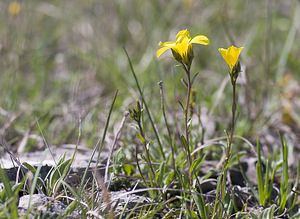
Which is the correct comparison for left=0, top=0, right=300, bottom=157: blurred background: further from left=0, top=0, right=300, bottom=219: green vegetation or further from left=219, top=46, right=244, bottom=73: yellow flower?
left=219, top=46, right=244, bottom=73: yellow flower

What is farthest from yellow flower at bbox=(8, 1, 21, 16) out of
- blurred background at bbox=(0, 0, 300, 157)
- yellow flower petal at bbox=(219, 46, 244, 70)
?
yellow flower petal at bbox=(219, 46, 244, 70)

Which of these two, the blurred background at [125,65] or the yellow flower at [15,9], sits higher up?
the yellow flower at [15,9]

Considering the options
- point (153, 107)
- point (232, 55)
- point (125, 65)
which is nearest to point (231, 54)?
point (232, 55)

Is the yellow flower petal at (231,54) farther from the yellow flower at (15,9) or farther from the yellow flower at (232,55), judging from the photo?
the yellow flower at (15,9)

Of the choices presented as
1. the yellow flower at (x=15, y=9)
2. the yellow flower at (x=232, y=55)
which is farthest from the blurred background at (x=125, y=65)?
the yellow flower at (x=232, y=55)

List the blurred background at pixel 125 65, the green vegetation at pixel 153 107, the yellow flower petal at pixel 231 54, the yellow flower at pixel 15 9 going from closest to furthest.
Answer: the yellow flower petal at pixel 231 54 < the green vegetation at pixel 153 107 < the blurred background at pixel 125 65 < the yellow flower at pixel 15 9

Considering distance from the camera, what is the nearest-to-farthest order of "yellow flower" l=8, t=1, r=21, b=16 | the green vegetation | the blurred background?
the green vegetation → the blurred background → "yellow flower" l=8, t=1, r=21, b=16
